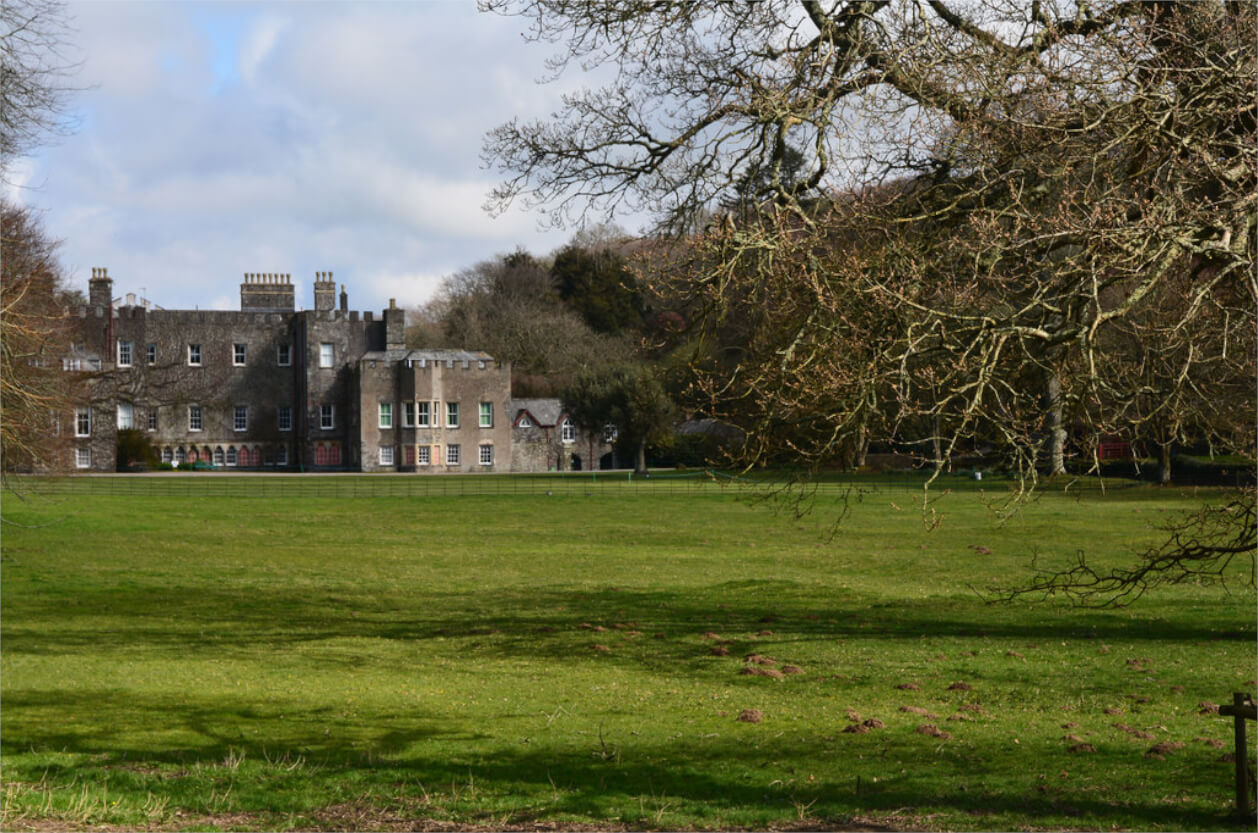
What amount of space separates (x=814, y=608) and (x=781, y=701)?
7.61 metres

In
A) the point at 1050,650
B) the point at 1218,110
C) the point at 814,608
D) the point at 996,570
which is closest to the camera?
the point at 1218,110

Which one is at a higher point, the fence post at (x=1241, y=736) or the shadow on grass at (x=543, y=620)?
the fence post at (x=1241, y=736)

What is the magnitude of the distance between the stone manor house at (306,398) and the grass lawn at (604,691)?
3891cm

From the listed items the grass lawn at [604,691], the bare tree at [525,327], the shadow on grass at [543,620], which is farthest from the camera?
the bare tree at [525,327]

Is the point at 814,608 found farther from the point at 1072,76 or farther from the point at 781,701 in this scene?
the point at 1072,76

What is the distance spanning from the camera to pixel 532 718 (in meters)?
12.6

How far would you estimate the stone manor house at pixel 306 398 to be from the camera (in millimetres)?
68500

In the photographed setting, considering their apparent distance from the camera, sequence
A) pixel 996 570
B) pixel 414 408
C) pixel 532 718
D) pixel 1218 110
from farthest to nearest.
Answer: pixel 414 408
pixel 996 570
pixel 532 718
pixel 1218 110

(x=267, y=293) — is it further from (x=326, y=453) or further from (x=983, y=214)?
(x=983, y=214)

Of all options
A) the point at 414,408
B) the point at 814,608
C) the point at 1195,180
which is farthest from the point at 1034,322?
the point at 414,408

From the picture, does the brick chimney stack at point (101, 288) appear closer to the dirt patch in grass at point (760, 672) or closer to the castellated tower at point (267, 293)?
the castellated tower at point (267, 293)

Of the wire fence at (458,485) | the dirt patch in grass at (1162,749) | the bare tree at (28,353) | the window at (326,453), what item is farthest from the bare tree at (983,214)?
the window at (326,453)


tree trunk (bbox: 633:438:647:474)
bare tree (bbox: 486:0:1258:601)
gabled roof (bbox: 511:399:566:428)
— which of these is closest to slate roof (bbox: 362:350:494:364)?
gabled roof (bbox: 511:399:566:428)

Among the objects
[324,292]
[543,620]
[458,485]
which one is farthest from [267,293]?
[543,620]
